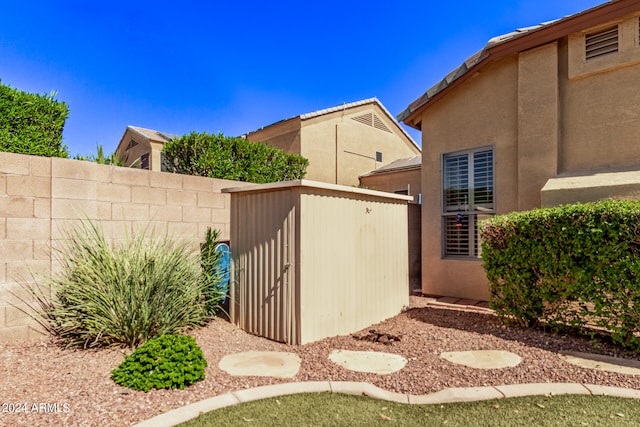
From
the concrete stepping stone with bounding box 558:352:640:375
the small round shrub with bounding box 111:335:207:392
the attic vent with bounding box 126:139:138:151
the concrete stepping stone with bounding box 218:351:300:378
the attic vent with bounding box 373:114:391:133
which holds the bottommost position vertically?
the concrete stepping stone with bounding box 218:351:300:378

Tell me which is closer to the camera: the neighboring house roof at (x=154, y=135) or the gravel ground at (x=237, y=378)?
the gravel ground at (x=237, y=378)

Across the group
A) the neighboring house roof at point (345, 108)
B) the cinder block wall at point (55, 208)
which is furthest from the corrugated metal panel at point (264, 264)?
the neighboring house roof at point (345, 108)

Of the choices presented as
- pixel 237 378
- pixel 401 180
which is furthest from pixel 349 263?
pixel 401 180

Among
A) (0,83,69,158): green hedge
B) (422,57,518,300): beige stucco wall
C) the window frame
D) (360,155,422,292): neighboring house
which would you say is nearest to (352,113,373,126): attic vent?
(360,155,422,292): neighboring house

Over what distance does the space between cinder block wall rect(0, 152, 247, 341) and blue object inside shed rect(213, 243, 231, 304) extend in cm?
69

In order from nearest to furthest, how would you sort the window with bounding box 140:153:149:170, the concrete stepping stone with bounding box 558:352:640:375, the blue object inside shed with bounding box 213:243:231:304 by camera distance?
the concrete stepping stone with bounding box 558:352:640:375 < the blue object inside shed with bounding box 213:243:231:304 < the window with bounding box 140:153:149:170

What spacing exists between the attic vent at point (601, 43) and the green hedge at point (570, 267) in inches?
128

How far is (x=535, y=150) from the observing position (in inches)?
257

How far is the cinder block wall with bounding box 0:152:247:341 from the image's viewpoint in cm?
452

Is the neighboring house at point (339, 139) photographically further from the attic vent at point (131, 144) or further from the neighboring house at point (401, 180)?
the attic vent at point (131, 144)

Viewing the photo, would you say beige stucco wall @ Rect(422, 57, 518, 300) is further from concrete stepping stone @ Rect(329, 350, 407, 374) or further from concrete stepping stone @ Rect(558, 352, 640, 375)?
concrete stepping stone @ Rect(329, 350, 407, 374)

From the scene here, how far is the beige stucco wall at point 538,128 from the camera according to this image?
578 cm

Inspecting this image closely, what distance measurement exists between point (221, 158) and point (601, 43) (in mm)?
7644

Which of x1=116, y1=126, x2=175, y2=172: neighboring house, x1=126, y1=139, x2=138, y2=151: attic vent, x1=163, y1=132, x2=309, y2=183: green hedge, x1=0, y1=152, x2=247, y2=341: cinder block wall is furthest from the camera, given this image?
x1=126, y1=139, x2=138, y2=151: attic vent
